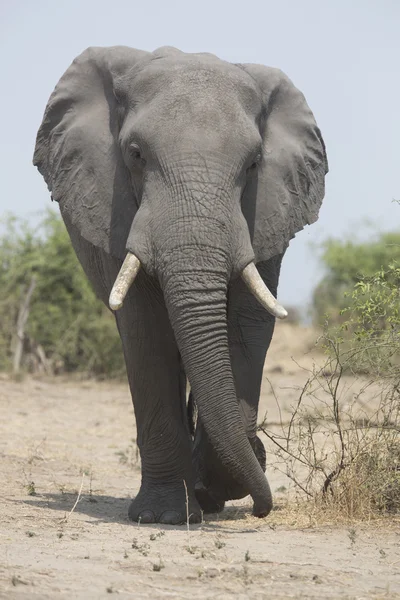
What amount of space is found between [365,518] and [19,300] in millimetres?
12682

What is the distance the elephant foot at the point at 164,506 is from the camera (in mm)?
7352


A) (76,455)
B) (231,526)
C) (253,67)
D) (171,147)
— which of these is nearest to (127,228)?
(171,147)

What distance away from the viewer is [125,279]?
662 cm

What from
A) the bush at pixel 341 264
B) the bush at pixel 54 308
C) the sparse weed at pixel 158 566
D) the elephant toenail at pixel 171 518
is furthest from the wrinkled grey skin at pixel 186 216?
the bush at pixel 341 264

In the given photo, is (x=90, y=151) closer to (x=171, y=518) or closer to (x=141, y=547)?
(x=171, y=518)

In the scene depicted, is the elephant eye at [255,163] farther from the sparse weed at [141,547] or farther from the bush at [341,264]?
the bush at [341,264]

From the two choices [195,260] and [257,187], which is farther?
[257,187]

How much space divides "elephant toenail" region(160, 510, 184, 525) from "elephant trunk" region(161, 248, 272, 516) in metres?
0.83

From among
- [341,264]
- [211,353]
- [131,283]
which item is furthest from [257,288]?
[341,264]

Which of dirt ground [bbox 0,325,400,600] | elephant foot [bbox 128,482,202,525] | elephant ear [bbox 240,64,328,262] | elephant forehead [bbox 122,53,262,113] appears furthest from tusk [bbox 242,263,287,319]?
elephant foot [bbox 128,482,202,525]

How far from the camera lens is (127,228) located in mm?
7215

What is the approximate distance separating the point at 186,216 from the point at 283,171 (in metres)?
1.24

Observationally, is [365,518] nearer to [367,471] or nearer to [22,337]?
[367,471]

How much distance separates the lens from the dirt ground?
524 cm
